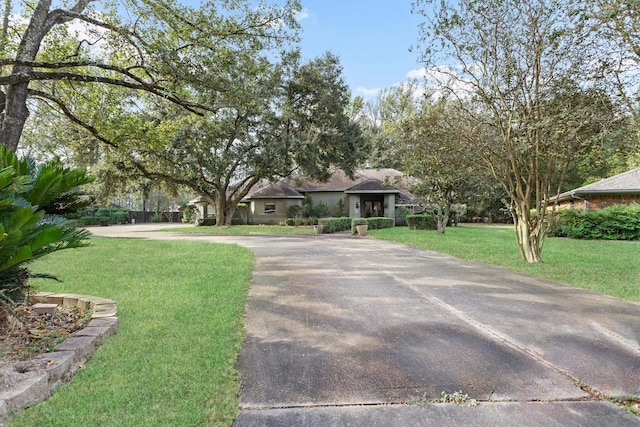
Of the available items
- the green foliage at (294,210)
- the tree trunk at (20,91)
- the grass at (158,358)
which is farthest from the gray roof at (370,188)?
the tree trunk at (20,91)

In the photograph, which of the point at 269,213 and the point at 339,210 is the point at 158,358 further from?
the point at 269,213

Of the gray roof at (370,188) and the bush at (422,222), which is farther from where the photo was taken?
the gray roof at (370,188)

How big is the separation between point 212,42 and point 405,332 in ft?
24.9

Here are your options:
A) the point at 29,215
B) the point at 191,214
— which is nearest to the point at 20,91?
the point at 29,215

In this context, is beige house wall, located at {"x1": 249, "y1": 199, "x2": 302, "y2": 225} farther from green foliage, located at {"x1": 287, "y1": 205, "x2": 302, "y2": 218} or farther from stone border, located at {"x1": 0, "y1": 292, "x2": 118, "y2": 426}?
stone border, located at {"x1": 0, "y1": 292, "x2": 118, "y2": 426}

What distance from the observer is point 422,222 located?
21.5 meters

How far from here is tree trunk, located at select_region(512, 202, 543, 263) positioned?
29.3 feet

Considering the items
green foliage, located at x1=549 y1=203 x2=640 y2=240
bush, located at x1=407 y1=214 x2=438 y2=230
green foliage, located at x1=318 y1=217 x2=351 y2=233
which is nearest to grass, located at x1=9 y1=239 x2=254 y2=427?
green foliage, located at x1=318 y1=217 x2=351 y2=233

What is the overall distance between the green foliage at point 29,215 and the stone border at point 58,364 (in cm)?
66

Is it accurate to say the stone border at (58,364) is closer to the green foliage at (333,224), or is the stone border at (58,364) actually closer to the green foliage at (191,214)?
the green foliage at (333,224)

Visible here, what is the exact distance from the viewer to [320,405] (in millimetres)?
2535

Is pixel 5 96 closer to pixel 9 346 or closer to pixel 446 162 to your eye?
pixel 9 346

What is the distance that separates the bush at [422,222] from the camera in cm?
2119

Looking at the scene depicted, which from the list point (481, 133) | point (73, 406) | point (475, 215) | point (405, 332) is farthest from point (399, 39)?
point (475, 215)
